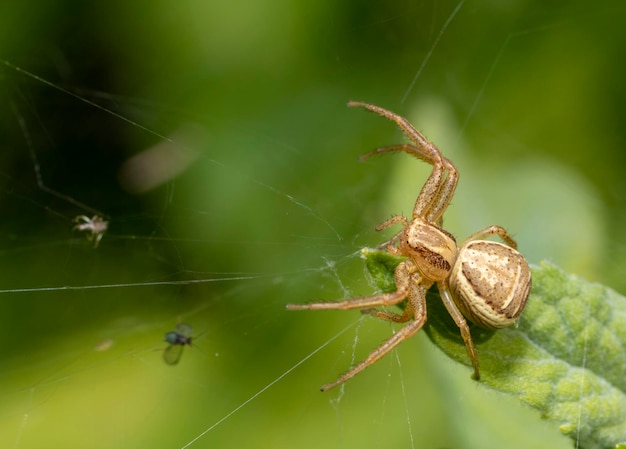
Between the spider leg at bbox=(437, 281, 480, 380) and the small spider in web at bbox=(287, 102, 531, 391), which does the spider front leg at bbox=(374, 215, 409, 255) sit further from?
the spider leg at bbox=(437, 281, 480, 380)

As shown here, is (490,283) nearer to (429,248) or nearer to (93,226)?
(429,248)

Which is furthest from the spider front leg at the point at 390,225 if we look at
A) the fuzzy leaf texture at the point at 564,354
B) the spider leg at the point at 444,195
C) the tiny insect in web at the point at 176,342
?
the tiny insect in web at the point at 176,342

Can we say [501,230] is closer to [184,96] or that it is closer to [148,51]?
[184,96]

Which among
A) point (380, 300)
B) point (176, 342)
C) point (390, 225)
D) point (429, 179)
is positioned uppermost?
point (429, 179)

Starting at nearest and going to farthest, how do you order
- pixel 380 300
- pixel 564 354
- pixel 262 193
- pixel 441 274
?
pixel 564 354
pixel 380 300
pixel 441 274
pixel 262 193

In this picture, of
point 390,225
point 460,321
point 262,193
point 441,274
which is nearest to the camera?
point 460,321

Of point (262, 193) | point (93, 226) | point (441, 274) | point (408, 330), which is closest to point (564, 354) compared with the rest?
point (408, 330)

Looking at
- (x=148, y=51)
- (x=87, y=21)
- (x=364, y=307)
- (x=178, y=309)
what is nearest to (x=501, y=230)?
(x=364, y=307)
